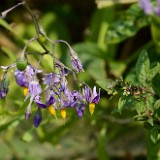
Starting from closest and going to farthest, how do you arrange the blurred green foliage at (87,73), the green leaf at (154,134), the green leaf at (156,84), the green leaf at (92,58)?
1. the green leaf at (154,134)
2. the green leaf at (156,84)
3. the blurred green foliage at (87,73)
4. the green leaf at (92,58)

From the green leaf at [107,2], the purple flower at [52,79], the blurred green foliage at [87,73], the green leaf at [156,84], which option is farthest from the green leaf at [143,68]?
the green leaf at [107,2]

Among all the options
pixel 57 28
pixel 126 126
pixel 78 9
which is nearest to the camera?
pixel 126 126

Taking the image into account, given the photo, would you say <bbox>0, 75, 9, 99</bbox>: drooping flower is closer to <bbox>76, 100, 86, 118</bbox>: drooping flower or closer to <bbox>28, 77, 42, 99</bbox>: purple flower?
<bbox>28, 77, 42, 99</bbox>: purple flower

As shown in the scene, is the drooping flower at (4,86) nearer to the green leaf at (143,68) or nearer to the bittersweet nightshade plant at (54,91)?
the bittersweet nightshade plant at (54,91)

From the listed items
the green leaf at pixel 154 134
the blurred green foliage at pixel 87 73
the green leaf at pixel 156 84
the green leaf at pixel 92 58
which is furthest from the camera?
the green leaf at pixel 92 58

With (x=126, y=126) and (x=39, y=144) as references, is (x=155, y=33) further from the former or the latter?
(x=39, y=144)

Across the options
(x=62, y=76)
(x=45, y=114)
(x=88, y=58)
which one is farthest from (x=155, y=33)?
(x=62, y=76)

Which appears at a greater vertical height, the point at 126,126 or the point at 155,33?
the point at 155,33

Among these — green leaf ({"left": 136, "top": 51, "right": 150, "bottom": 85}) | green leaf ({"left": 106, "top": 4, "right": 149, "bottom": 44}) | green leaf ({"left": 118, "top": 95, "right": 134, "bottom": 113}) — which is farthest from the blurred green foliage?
green leaf ({"left": 118, "top": 95, "right": 134, "bottom": 113})
